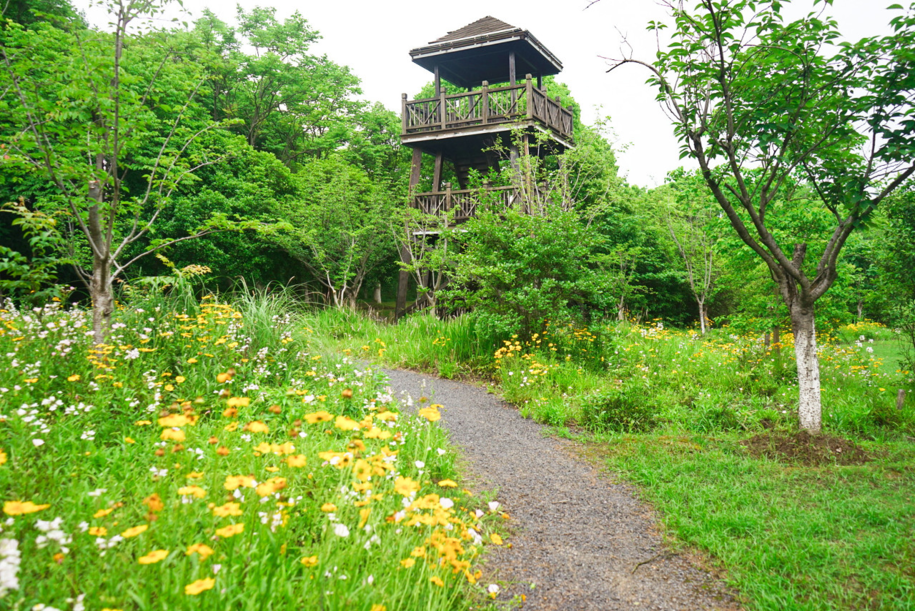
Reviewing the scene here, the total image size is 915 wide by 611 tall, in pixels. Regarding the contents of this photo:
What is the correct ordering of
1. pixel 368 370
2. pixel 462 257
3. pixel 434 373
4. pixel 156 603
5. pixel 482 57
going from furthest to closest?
pixel 482 57 → pixel 462 257 → pixel 434 373 → pixel 368 370 → pixel 156 603

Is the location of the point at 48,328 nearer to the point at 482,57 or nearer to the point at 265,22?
the point at 482,57

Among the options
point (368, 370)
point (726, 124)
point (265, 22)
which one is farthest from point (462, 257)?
point (265, 22)

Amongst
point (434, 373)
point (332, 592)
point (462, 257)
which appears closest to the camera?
point (332, 592)

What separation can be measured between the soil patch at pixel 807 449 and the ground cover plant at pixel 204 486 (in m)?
3.11

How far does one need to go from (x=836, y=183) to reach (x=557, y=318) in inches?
184

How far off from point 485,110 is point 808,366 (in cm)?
1061

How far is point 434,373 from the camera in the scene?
855 centimetres

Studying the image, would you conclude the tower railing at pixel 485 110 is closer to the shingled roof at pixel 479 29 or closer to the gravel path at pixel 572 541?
the shingled roof at pixel 479 29

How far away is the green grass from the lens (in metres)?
2.66

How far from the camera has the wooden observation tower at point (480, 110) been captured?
42.9 ft

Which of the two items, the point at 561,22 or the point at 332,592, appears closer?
the point at 332,592

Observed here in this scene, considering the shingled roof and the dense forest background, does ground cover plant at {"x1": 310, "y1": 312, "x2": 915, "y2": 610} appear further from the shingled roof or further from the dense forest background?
the shingled roof

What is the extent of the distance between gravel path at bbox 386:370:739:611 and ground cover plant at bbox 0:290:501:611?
331mm

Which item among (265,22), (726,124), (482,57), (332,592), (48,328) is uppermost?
(265,22)
